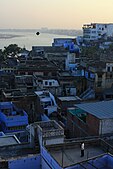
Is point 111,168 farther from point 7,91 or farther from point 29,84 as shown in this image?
point 29,84

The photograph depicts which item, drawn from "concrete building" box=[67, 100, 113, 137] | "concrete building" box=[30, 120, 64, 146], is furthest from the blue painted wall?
"concrete building" box=[67, 100, 113, 137]

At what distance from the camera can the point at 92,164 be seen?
10.7m

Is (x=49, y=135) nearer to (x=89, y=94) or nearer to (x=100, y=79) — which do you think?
(x=89, y=94)

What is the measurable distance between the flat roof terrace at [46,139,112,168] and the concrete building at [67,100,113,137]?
2.79 meters

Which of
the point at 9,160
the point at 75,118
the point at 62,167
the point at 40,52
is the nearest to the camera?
the point at 62,167

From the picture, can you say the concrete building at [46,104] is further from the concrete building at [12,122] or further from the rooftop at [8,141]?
the rooftop at [8,141]

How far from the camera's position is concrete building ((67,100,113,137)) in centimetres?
1594

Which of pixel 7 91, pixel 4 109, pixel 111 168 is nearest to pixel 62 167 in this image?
pixel 111 168

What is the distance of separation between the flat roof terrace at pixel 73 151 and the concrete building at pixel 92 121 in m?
2.79

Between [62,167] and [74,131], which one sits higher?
[62,167]

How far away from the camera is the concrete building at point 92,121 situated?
1594 cm

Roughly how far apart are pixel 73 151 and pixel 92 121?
171 inches

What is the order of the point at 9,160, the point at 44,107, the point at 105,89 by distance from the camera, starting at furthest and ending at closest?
the point at 105,89
the point at 44,107
the point at 9,160

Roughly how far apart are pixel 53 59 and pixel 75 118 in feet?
94.4
